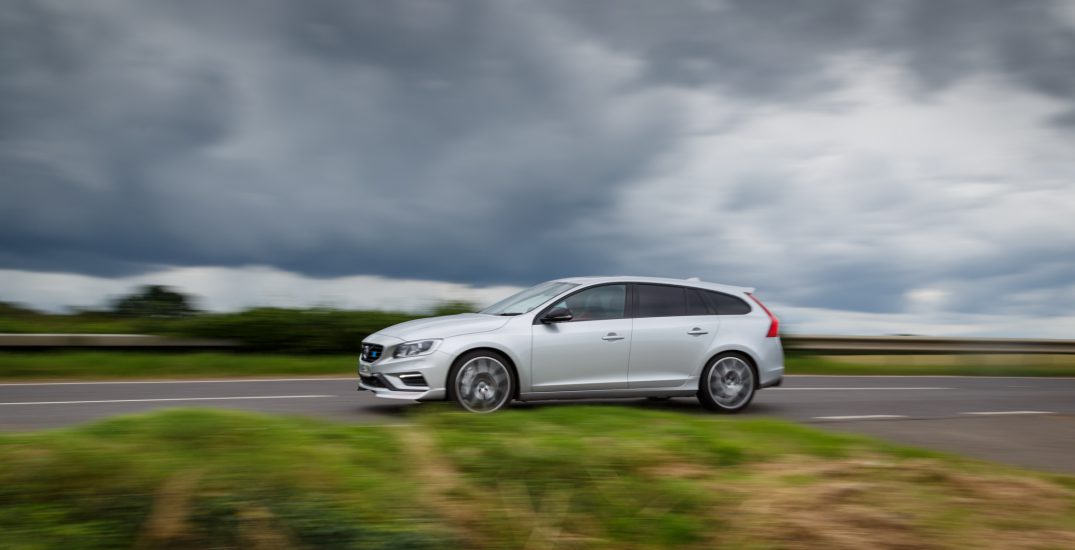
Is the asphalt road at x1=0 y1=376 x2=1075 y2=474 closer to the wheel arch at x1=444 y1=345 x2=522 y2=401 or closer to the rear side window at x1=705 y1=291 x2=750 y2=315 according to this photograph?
the wheel arch at x1=444 y1=345 x2=522 y2=401

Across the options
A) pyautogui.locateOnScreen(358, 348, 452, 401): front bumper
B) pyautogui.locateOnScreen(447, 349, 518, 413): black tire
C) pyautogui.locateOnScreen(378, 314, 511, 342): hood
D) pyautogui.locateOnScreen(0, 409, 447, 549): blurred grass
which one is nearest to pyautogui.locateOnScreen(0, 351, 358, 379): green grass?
pyautogui.locateOnScreen(378, 314, 511, 342): hood

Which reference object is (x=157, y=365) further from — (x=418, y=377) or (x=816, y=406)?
(x=816, y=406)

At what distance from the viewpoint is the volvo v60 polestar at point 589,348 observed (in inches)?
385

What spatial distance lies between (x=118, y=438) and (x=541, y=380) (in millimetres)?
5564

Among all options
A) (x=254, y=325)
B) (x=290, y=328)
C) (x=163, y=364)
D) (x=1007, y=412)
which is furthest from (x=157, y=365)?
(x=1007, y=412)

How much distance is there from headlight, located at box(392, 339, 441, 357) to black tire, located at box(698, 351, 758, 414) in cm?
338

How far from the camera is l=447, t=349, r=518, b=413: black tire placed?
32.0ft

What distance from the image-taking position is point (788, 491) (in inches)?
210

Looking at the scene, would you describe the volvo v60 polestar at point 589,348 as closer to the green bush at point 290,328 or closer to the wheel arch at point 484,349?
the wheel arch at point 484,349

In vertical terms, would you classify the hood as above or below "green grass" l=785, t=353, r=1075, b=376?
above

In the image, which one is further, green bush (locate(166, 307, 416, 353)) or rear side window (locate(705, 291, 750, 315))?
green bush (locate(166, 307, 416, 353))

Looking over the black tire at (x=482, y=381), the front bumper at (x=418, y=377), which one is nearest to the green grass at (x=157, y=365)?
the front bumper at (x=418, y=377)

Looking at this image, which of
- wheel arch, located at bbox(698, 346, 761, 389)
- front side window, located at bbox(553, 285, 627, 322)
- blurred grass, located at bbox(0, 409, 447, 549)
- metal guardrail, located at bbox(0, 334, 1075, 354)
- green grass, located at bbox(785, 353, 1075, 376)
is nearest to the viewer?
blurred grass, located at bbox(0, 409, 447, 549)

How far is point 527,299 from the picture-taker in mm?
10977
